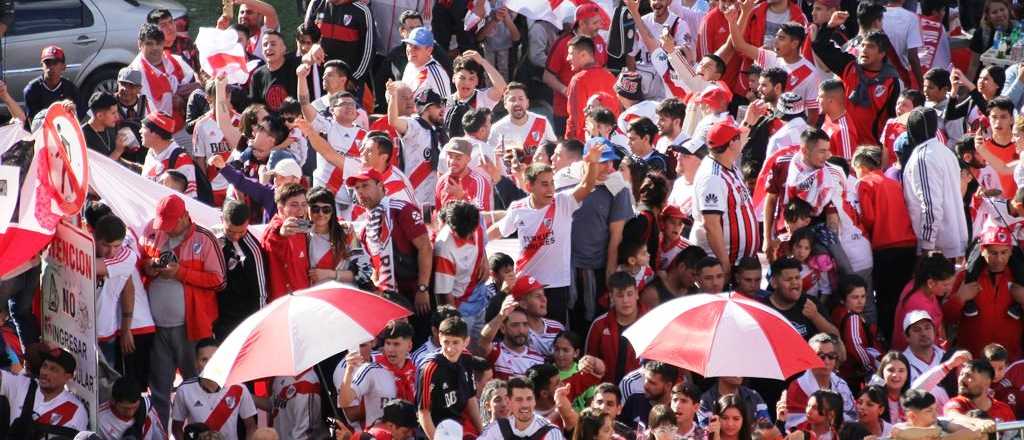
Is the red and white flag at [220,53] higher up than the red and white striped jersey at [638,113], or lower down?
lower down

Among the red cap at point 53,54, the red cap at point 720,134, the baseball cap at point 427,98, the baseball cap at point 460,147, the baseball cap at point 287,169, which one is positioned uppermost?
the red cap at point 720,134

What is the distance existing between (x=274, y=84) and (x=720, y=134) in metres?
4.93

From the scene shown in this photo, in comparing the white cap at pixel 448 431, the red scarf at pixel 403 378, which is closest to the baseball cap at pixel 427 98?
the red scarf at pixel 403 378

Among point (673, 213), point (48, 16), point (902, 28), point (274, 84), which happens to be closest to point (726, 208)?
point (673, 213)

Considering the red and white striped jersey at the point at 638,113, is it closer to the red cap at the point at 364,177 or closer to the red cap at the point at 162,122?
the red cap at the point at 364,177

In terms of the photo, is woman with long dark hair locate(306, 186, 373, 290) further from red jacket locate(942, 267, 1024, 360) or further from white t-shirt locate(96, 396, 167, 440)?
red jacket locate(942, 267, 1024, 360)

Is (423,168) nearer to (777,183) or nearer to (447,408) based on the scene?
(777,183)

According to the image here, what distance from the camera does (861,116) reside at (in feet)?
46.9

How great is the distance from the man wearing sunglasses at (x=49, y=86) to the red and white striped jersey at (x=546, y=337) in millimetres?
5930

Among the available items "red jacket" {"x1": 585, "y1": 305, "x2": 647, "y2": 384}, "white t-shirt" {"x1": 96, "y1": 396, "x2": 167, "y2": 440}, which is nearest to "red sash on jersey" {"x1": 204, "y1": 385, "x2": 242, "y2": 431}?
"white t-shirt" {"x1": 96, "y1": 396, "x2": 167, "y2": 440}

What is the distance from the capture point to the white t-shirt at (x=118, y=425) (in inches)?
402

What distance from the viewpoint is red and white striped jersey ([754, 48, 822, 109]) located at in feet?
47.8

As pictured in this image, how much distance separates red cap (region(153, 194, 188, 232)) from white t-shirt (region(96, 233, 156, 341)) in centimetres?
22

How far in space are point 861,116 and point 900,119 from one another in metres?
1.15
